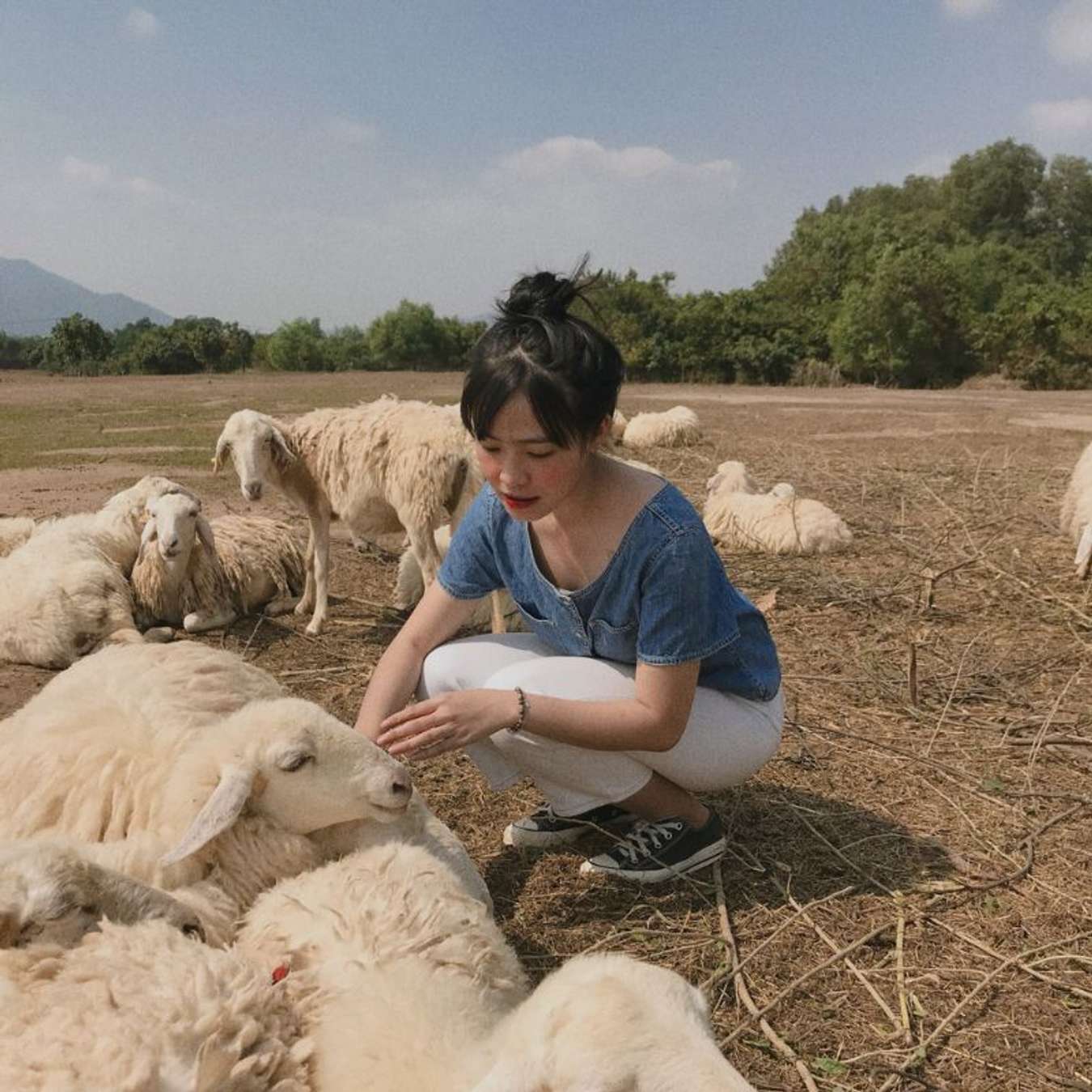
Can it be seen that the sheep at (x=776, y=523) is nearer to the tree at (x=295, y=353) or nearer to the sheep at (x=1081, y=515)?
the sheep at (x=1081, y=515)

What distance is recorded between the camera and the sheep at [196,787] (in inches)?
100

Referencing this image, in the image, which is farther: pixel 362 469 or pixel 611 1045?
pixel 362 469

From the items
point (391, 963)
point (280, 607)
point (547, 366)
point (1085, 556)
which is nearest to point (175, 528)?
point (280, 607)

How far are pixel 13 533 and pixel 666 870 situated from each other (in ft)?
18.3

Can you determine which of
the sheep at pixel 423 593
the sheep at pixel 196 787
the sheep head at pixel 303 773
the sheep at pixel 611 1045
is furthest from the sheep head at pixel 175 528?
the sheep at pixel 611 1045

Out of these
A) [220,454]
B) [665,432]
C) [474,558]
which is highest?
[220,454]

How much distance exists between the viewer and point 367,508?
21.7 ft

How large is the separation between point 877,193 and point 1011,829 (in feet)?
255

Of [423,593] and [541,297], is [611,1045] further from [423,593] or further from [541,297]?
[423,593]

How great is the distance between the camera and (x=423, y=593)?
6.78m

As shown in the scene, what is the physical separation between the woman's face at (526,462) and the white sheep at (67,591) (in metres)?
3.74

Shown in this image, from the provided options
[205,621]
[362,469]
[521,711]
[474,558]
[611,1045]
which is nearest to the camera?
[611,1045]

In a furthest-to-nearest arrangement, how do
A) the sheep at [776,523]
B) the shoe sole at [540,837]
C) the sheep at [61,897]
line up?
1. the sheep at [776,523]
2. the shoe sole at [540,837]
3. the sheep at [61,897]

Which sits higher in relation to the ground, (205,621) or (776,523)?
(776,523)
